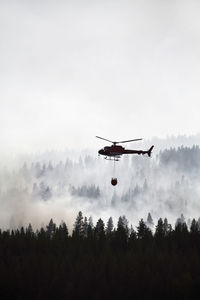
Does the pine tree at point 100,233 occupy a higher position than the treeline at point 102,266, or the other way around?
the pine tree at point 100,233

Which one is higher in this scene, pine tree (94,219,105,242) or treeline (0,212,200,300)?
pine tree (94,219,105,242)

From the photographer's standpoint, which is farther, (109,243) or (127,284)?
(109,243)

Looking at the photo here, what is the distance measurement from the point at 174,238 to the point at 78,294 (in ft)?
185

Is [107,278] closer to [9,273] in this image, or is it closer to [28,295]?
[28,295]

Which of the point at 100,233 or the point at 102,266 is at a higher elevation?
the point at 100,233

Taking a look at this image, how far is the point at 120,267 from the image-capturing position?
11906cm

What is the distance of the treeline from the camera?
344ft

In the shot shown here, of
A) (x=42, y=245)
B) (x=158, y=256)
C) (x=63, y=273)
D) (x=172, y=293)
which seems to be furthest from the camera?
(x=42, y=245)

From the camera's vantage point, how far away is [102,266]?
120m

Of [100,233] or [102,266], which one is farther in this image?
[100,233]

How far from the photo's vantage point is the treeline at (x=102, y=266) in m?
105

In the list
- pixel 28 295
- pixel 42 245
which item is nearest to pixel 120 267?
pixel 28 295

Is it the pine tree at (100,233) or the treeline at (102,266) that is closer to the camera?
the treeline at (102,266)

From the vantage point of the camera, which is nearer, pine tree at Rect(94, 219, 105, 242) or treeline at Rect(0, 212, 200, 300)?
treeline at Rect(0, 212, 200, 300)
